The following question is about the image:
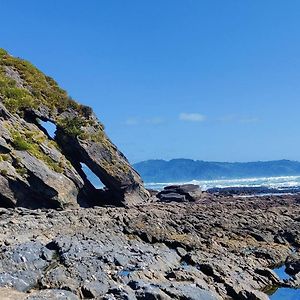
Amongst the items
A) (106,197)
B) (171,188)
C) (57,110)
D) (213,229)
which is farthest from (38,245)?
(171,188)

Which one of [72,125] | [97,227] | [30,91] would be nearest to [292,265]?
[97,227]

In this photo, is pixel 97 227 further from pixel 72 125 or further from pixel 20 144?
pixel 72 125

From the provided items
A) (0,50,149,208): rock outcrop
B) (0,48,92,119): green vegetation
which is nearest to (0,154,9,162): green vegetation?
(0,50,149,208): rock outcrop

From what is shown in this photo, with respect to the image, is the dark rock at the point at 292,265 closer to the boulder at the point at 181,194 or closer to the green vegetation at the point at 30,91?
the boulder at the point at 181,194

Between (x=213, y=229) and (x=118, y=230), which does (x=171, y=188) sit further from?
(x=118, y=230)

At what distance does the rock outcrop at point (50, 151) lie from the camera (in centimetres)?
3669

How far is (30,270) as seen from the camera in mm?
21438

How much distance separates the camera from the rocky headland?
21266 millimetres

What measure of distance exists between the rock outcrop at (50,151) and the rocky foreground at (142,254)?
389 cm

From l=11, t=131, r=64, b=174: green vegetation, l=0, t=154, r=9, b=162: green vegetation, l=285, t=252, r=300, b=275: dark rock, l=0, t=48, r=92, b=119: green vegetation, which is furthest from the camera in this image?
l=0, t=48, r=92, b=119: green vegetation

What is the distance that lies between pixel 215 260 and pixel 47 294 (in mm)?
10909

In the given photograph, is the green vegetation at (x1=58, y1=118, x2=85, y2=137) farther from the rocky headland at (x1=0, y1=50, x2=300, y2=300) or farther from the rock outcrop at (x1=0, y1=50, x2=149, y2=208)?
the rocky headland at (x1=0, y1=50, x2=300, y2=300)

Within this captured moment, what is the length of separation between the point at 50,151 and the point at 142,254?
19.1 meters

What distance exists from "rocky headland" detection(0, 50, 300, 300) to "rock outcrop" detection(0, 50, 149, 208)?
103 mm
